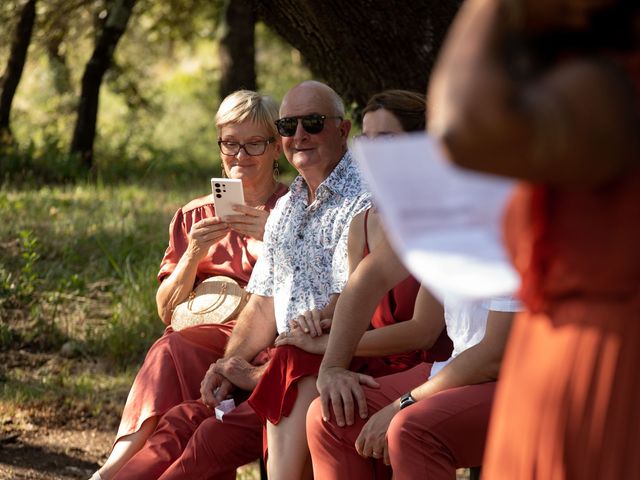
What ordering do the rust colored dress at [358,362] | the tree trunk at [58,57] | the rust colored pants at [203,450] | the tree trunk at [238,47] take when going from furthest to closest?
1. the tree trunk at [58,57]
2. the tree trunk at [238,47]
3. the rust colored pants at [203,450]
4. the rust colored dress at [358,362]

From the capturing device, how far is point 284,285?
14.0ft

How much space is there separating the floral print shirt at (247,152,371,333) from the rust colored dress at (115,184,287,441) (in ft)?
1.09

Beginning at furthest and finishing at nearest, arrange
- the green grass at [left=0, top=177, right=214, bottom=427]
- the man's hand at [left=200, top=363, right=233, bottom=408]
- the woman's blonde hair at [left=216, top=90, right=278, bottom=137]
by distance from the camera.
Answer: the green grass at [left=0, top=177, right=214, bottom=427] → the woman's blonde hair at [left=216, top=90, right=278, bottom=137] → the man's hand at [left=200, top=363, right=233, bottom=408]

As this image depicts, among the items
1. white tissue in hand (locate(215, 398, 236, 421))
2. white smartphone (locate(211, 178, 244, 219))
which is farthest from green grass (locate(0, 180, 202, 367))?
white tissue in hand (locate(215, 398, 236, 421))

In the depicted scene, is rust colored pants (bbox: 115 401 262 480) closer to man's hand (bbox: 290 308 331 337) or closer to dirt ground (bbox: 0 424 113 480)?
man's hand (bbox: 290 308 331 337)

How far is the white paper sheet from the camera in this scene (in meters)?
1.68

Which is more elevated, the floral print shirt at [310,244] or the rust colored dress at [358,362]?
the floral print shirt at [310,244]

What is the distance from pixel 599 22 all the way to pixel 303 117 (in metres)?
2.75

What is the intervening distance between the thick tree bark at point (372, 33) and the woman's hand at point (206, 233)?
68.4 inches

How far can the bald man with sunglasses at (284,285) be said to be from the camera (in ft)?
13.5

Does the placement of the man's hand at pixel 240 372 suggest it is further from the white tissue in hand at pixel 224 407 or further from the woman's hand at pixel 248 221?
the woman's hand at pixel 248 221

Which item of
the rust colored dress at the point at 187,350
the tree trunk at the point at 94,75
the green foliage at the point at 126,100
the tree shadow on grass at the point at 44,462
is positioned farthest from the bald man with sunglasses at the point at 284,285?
→ the tree trunk at the point at 94,75

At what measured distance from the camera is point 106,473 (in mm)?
4211

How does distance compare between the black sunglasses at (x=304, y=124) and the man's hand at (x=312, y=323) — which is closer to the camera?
the man's hand at (x=312, y=323)
